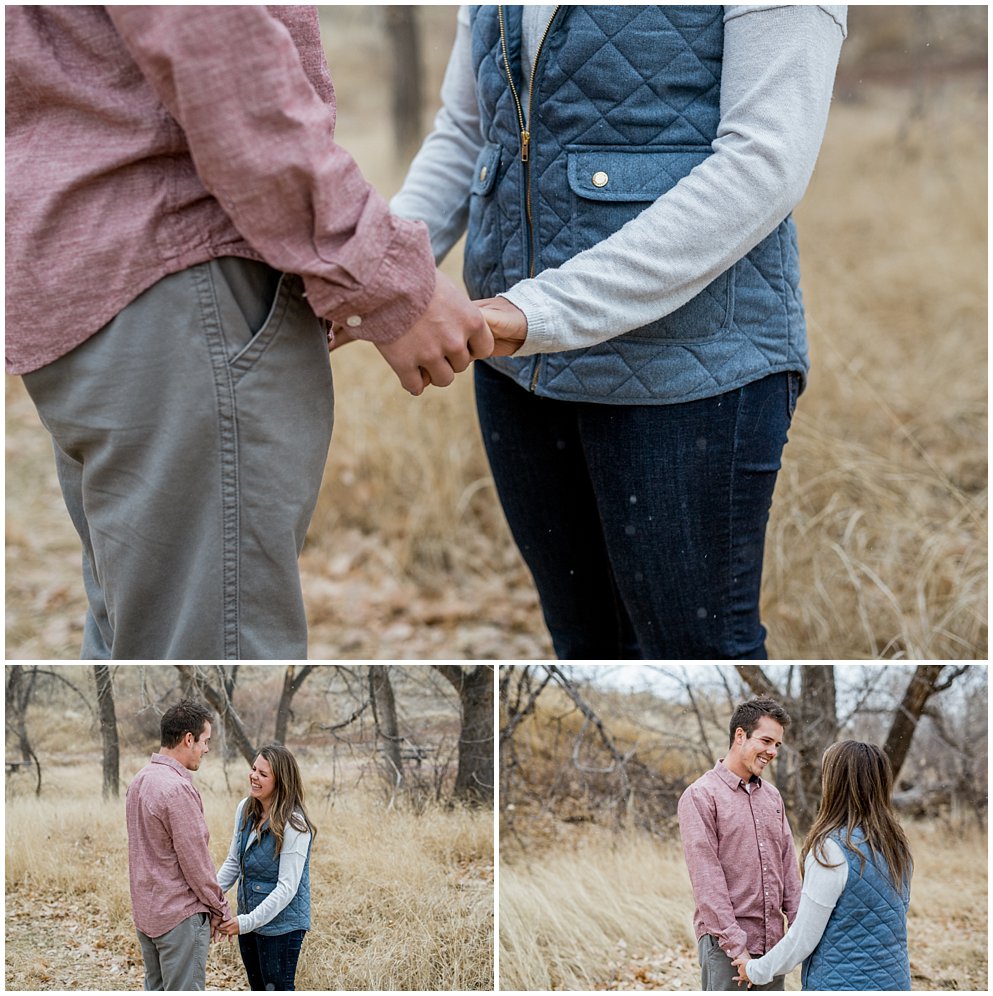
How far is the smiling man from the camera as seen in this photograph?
140 cm

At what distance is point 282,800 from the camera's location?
4.61 ft

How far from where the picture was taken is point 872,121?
30.5ft

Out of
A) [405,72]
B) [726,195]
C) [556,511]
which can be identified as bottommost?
[556,511]

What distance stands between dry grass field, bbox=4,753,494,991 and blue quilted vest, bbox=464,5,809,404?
2.18 ft

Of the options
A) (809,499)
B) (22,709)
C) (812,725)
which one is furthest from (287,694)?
(809,499)

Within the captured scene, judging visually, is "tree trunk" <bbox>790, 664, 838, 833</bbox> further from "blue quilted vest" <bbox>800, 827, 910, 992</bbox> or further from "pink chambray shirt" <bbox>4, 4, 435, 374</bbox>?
"pink chambray shirt" <bbox>4, 4, 435, 374</bbox>

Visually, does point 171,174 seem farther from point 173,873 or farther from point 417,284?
point 173,873

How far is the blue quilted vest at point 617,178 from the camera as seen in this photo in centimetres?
129

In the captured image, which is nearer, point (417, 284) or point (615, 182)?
point (417, 284)

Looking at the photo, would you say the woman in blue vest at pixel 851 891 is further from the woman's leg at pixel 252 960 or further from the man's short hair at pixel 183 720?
the man's short hair at pixel 183 720

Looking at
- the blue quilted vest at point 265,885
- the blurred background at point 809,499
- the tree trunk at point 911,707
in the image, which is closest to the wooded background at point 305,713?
the blue quilted vest at point 265,885

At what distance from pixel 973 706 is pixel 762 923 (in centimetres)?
48

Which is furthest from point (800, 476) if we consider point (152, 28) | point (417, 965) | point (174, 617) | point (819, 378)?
point (152, 28)

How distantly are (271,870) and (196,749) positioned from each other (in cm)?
20
